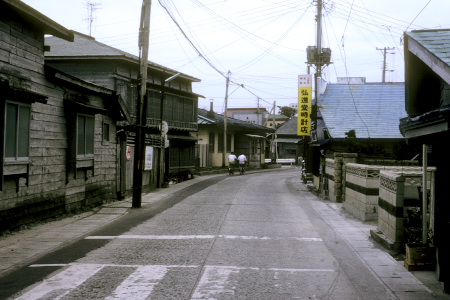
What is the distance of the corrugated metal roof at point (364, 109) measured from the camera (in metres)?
28.1

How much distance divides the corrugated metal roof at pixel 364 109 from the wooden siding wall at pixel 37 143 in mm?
16160

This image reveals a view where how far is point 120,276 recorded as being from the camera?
324 inches

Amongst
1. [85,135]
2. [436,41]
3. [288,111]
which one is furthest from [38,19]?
[288,111]

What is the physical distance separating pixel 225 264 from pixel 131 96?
21.5 m

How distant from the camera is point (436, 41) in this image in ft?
25.7

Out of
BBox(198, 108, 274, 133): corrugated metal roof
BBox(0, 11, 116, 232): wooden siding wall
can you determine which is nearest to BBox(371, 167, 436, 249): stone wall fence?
BBox(0, 11, 116, 232): wooden siding wall

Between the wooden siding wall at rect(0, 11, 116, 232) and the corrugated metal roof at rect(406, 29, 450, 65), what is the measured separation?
342 inches

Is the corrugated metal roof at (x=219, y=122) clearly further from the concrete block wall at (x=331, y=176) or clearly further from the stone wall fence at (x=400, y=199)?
the stone wall fence at (x=400, y=199)

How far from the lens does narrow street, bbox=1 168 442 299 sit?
742 cm

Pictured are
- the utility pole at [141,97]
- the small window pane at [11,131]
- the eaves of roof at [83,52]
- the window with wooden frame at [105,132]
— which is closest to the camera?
the small window pane at [11,131]

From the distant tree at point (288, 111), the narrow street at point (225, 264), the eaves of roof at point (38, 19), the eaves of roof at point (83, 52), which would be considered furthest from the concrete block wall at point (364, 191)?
the distant tree at point (288, 111)

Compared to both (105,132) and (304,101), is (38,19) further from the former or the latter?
(304,101)

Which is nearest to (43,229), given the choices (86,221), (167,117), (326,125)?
(86,221)

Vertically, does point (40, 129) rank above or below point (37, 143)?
above
